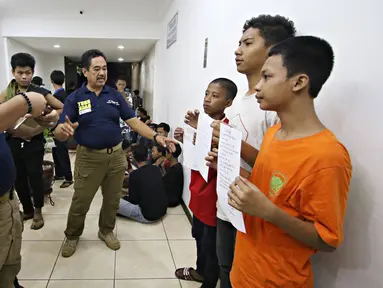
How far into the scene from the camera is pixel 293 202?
784 mm

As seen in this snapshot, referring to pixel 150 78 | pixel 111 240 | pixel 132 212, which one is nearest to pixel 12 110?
pixel 111 240

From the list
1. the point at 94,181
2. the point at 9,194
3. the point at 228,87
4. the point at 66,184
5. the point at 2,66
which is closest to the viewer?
the point at 9,194

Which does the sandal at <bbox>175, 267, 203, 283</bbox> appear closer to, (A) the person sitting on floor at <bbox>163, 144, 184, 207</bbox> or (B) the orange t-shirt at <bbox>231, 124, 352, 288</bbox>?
(B) the orange t-shirt at <bbox>231, 124, 352, 288</bbox>

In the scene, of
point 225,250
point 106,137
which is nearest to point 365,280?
point 225,250

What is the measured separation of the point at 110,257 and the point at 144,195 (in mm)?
683

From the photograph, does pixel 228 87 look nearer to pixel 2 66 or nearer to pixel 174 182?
pixel 174 182

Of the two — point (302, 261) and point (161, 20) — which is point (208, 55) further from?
point (161, 20)

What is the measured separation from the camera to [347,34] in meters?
0.90

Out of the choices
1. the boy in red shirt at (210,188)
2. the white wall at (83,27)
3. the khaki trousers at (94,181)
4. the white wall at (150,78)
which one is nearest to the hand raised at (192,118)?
the boy in red shirt at (210,188)

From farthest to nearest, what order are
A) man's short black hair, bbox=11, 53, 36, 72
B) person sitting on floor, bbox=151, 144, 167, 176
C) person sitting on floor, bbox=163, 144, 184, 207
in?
1. person sitting on floor, bbox=151, 144, 167, 176
2. person sitting on floor, bbox=163, 144, 184, 207
3. man's short black hair, bbox=11, 53, 36, 72

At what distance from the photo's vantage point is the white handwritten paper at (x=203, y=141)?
1.15 meters

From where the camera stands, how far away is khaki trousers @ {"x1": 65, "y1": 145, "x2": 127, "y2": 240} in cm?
211

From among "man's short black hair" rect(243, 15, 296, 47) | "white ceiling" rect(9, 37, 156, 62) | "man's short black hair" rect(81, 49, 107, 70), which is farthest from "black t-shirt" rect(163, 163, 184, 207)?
"white ceiling" rect(9, 37, 156, 62)

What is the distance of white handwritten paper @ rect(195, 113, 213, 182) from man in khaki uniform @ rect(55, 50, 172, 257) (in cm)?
72
